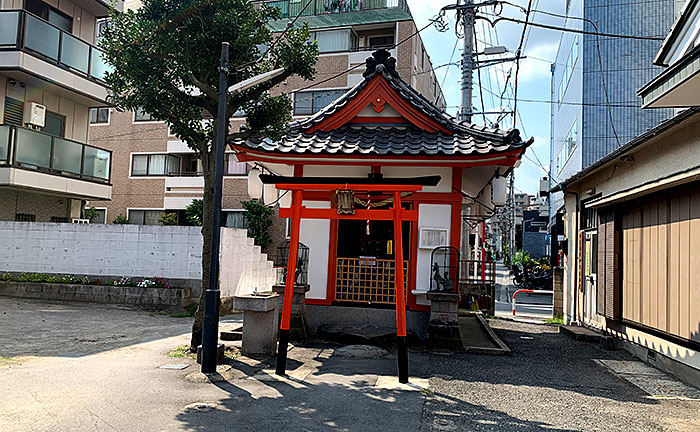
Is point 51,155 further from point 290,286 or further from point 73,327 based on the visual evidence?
point 290,286

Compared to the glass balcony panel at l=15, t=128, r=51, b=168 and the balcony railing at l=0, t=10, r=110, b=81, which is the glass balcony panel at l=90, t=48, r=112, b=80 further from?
the glass balcony panel at l=15, t=128, r=51, b=168

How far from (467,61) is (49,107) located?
14783 millimetres

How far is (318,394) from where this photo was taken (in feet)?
23.9

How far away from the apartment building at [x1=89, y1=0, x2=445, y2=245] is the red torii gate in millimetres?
19574

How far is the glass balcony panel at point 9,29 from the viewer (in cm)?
1662

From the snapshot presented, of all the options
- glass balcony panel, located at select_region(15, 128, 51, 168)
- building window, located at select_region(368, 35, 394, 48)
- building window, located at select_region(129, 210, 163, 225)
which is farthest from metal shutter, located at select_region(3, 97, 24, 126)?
building window, located at select_region(368, 35, 394, 48)

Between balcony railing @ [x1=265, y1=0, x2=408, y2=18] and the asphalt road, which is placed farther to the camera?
balcony railing @ [x1=265, y1=0, x2=408, y2=18]

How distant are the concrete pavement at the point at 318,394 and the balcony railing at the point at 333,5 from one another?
880 inches

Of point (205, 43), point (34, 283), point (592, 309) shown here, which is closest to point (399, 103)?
point (205, 43)

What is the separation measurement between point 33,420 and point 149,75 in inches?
255

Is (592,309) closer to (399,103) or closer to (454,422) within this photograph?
(399,103)

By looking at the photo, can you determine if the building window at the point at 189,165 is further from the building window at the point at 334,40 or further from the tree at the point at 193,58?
the tree at the point at 193,58

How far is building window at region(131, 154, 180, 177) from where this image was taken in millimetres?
30297

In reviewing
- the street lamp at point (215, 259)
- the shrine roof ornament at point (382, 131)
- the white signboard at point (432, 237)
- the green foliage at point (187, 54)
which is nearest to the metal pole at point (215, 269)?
the street lamp at point (215, 259)
